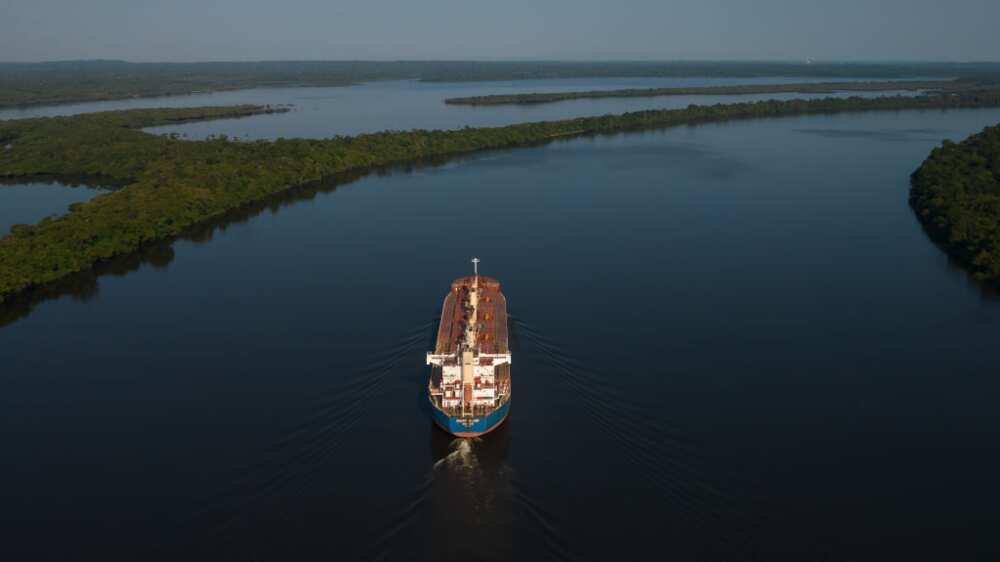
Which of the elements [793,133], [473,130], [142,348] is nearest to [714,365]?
[142,348]

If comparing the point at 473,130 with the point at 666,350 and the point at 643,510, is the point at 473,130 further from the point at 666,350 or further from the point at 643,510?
the point at 643,510

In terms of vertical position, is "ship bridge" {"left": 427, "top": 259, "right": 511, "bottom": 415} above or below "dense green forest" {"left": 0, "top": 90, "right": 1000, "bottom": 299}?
below

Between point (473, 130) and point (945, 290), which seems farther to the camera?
point (473, 130)

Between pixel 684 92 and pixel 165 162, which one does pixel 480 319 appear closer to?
pixel 165 162

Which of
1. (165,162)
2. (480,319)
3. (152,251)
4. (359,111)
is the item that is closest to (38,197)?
(165,162)

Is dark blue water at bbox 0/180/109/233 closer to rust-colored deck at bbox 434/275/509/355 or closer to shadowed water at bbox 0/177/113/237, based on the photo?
shadowed water at bbox 0/177/113/237

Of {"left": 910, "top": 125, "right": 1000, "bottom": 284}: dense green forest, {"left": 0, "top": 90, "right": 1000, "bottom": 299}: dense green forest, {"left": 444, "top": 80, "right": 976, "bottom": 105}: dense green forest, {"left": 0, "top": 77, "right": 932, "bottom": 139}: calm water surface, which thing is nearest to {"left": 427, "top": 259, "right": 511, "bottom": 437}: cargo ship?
{"left": 0, "top": 90, "right": 1000, "bottom": 299}: dense green forest
